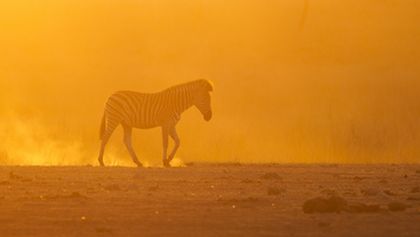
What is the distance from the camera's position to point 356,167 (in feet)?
114

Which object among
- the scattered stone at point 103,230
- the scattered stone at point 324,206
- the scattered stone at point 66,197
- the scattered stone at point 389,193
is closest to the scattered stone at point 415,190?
the scattered stone at point 389,193

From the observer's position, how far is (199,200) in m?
23.9

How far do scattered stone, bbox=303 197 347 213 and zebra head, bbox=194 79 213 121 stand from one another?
1488cm

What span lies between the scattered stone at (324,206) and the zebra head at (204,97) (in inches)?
586

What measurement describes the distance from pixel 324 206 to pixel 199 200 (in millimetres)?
2432

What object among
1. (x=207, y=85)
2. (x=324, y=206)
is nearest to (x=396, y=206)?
(x=324, y=206)

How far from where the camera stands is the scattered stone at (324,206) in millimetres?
22094

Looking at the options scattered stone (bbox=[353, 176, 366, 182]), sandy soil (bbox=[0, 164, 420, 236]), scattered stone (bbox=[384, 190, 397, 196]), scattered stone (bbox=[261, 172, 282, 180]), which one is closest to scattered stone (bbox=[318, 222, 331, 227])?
sandy soil (bbox=[0, 164, 420, 236])

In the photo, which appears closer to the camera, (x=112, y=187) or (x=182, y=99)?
(x=112, y=187)

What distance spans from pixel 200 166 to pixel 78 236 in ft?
49.5

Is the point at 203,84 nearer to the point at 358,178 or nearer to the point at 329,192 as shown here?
the point at 358,178

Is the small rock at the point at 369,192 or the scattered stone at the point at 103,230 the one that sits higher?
the small rock at the point at 369,192

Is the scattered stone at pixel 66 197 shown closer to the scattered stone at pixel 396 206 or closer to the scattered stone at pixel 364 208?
the scattered stone at pixel 364 208

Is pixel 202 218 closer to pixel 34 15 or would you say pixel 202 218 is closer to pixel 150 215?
pixel 150 215
